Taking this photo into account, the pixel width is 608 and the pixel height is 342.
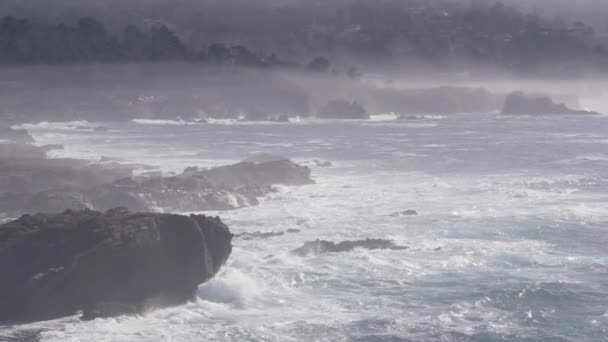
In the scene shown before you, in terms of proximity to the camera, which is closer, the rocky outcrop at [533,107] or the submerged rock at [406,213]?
the submerged rock at [406,213]

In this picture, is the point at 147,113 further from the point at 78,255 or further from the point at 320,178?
the point at 78,255

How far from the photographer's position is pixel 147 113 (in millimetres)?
86688

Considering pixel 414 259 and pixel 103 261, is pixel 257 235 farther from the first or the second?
pixel 103 261

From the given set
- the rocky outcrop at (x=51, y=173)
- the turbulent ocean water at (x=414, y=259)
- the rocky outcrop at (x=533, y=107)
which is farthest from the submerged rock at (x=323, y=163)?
the rocky outcrop at (x=533, y=107)

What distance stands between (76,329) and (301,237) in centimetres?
1060

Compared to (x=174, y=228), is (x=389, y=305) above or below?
below

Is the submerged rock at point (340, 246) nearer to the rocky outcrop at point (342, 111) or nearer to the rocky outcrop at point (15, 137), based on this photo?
the rocky outcrop at point (15, 137)

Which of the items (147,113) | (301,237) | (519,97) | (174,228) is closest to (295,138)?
(147,113)

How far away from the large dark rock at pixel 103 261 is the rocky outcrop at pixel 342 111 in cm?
6278

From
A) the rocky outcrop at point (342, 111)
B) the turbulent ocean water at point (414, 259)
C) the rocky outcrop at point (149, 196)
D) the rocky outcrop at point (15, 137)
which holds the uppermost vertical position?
the rocky outcrop at point (342, 111)

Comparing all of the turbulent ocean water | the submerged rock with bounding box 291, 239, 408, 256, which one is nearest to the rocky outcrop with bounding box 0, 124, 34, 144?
the turbulent ocean water

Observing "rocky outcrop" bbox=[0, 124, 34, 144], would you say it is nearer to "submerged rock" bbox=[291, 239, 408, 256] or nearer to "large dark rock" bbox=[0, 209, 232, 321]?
"submerged rock" bbox=[291, 239, 408, 256]

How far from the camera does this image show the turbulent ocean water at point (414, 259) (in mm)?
20844

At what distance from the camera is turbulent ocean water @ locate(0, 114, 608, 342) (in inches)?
821
